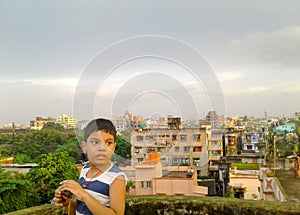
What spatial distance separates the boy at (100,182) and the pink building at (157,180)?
Result: 819mm

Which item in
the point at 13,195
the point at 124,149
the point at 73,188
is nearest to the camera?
the point at 73,188

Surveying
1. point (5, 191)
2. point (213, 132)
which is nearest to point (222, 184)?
point (5, 191)

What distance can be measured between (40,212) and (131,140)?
7.21ft

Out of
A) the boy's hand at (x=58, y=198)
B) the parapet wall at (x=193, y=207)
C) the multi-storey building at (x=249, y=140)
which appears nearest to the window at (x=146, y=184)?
the parapet wall at (x=193, y=207)

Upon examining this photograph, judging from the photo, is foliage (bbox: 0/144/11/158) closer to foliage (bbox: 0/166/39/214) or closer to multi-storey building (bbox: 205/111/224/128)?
foliage (bbox: 0/166/39/214)

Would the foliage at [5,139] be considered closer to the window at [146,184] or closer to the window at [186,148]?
the window at [146,184]

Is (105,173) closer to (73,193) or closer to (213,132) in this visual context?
(73,193)

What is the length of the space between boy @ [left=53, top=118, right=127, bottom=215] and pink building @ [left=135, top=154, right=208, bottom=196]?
819 millimetres

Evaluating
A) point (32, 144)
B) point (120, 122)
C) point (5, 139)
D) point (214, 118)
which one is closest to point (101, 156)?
point (120, 122)

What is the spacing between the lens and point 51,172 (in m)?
7.29

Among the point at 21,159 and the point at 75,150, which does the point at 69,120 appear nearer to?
the point at 75,150

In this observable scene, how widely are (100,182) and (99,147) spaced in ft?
0.40

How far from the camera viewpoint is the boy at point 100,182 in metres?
1.10

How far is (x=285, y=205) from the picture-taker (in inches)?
133
